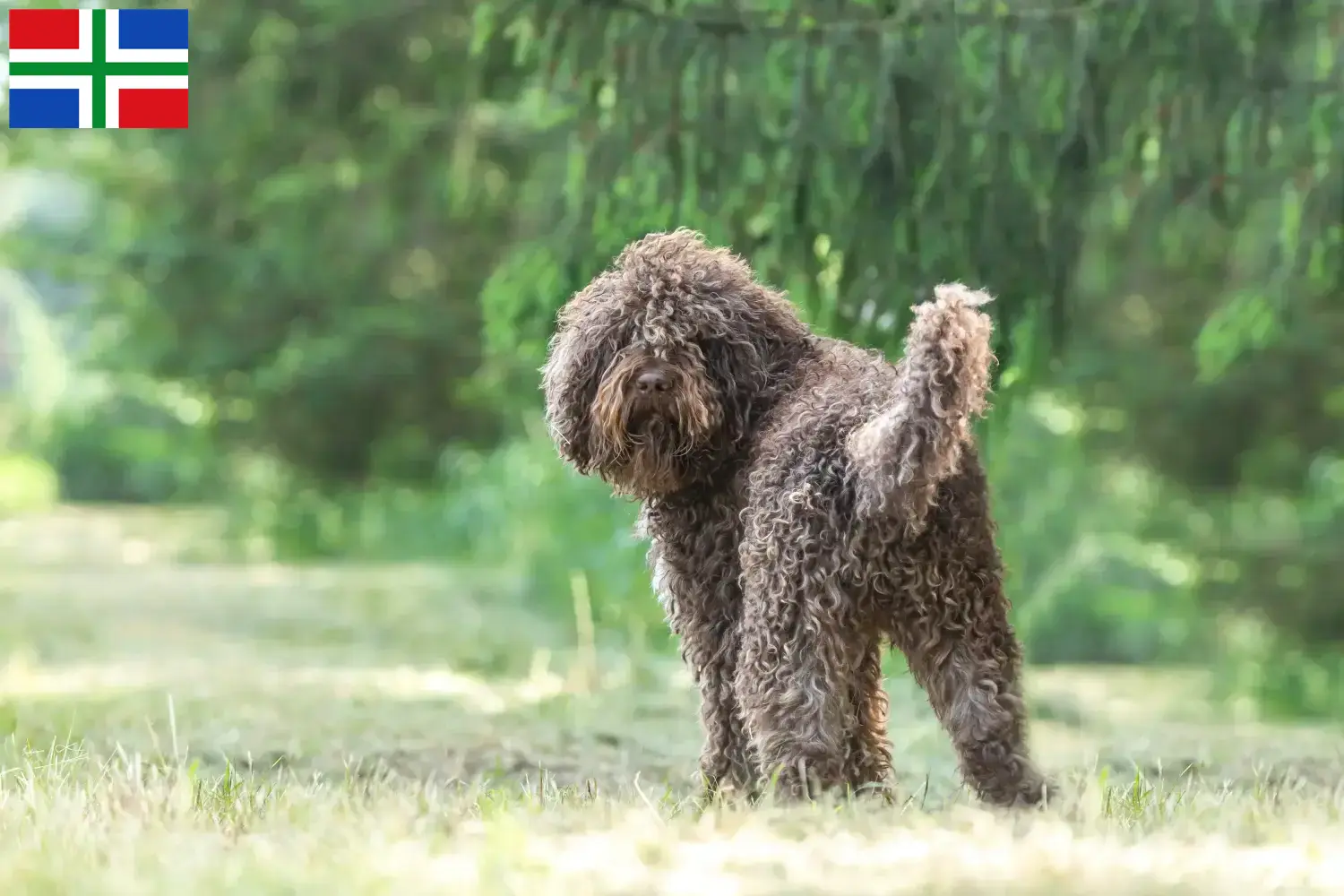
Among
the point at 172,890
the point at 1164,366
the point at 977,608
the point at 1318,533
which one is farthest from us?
the point at 1164,366

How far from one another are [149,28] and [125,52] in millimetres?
173

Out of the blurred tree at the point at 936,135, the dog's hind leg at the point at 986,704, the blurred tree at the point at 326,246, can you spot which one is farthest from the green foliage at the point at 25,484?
the dog's hind leg at the point at 986,704

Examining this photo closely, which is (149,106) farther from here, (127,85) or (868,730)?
(868,730)

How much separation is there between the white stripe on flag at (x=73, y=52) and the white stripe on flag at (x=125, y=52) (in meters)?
0.09

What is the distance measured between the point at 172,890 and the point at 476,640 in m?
9.72

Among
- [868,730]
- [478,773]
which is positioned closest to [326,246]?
Result: [478,773]

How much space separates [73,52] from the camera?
8539 mm

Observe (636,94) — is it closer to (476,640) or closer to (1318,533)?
(476,640)

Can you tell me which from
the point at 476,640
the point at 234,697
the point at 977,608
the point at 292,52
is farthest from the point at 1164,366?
the point at 977,608

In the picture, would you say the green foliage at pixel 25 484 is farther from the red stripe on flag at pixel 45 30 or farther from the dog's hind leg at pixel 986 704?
the dog's hind leg at pixel 986 704

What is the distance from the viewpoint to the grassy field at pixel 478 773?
3.69 m

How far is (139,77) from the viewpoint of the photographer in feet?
→ 28.4

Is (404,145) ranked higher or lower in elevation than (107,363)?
higher

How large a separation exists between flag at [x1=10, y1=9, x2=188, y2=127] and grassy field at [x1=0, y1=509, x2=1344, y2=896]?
298 centimetres
